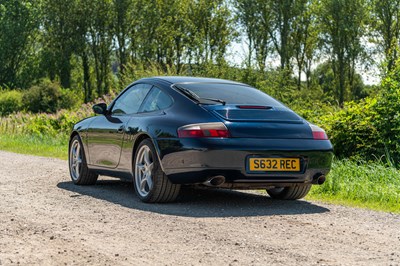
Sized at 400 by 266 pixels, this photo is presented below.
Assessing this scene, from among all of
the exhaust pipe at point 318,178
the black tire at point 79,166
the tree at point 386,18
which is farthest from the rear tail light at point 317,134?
the tree at point 386,18

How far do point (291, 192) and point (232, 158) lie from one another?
143 cm

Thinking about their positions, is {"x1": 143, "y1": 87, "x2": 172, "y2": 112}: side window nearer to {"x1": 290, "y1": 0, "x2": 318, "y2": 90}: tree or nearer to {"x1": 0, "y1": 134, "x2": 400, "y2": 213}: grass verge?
{"x1": 0, "y1": 134, "x2": 400, "y2": 213}: grass verge

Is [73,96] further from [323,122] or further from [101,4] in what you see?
[323,122]

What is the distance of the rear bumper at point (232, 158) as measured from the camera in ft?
23.3

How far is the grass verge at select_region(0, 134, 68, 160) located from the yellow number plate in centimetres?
926

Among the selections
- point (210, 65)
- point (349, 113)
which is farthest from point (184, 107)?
point (210, 65)

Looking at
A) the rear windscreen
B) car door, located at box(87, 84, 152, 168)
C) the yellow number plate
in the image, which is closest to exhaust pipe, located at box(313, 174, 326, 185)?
the yellow number plate

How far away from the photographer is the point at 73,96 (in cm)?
4784

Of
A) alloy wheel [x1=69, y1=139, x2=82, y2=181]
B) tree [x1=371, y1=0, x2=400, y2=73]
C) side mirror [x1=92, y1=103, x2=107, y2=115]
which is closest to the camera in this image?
side mirror [x1=92, y1=103, x2=107, y2=115]

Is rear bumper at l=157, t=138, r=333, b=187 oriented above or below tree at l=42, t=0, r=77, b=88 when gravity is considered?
below

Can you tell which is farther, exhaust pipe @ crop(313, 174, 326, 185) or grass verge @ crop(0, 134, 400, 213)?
grass verge @ crop(0, 134, 400, 213)

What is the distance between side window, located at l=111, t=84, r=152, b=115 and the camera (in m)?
8.60

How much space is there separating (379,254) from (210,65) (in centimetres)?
1854

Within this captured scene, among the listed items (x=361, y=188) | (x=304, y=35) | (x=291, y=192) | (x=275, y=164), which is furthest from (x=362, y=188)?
(x=304, y=35)
